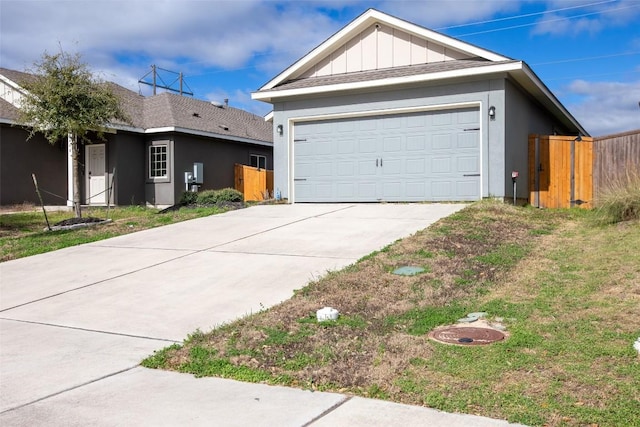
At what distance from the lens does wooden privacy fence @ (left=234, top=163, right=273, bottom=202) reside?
905 inches

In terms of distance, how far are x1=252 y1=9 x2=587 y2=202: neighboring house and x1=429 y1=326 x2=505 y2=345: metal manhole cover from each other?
27.8 ft

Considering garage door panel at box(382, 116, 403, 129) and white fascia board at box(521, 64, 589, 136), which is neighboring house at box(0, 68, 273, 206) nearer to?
garage door panel at box(382, 116, 403, 129)

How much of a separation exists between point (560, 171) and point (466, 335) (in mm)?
10803

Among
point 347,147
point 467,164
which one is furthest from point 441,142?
point 347,147

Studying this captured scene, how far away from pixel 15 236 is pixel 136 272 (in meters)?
5.75

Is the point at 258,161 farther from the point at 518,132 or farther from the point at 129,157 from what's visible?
the point at 518,132

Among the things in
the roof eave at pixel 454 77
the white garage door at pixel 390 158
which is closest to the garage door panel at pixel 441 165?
the white garage door at pixel 390 158

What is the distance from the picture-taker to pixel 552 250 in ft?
28.2

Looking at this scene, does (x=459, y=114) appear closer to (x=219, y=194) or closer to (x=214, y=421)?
(x=219, y=194)

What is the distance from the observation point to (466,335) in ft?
16.3

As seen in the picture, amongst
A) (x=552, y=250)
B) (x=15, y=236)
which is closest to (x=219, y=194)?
(x=15, y=236)

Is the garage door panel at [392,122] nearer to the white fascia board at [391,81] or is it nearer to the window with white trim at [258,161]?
the white fascia board at [391,81]

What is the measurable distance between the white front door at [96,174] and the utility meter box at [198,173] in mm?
3091

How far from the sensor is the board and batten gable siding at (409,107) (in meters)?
13.0
